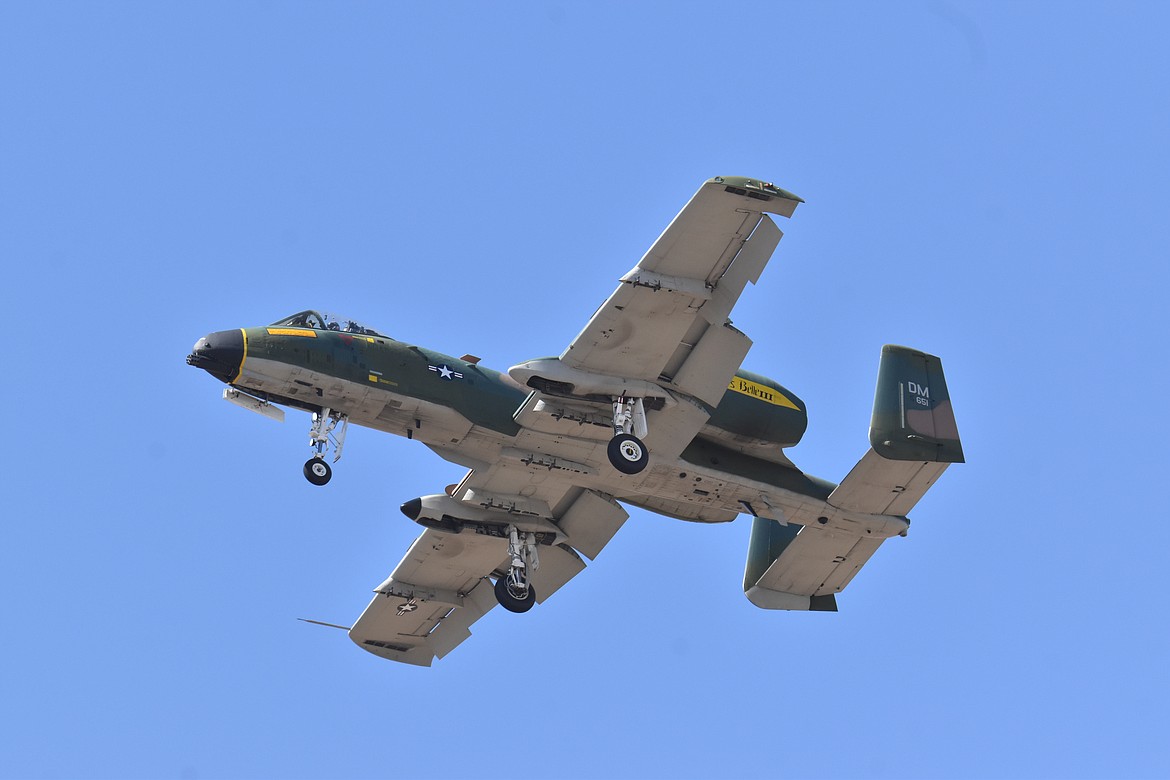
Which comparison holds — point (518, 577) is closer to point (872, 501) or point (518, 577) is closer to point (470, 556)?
point (470, 556)

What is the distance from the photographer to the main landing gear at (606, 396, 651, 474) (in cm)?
3344

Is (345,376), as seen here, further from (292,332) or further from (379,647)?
(379,647)

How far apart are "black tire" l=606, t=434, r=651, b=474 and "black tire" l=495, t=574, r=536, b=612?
543cm

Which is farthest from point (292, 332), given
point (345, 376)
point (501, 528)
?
point (501, 528)

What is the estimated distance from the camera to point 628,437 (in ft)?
110

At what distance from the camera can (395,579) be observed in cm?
4019

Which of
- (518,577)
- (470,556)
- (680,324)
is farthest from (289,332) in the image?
(470,556)

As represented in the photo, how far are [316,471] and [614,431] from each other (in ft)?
19.2

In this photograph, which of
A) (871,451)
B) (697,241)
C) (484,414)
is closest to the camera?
(697,241)

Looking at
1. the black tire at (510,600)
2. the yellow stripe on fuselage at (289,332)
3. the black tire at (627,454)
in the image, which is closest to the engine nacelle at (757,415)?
the black tire at (627,454)

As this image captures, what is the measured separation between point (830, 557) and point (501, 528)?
24.8 ft

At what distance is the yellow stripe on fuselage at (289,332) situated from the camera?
33500 millimetres

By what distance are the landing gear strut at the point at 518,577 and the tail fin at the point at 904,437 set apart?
6.64m

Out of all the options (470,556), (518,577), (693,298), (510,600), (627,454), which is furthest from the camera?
(470,556)
